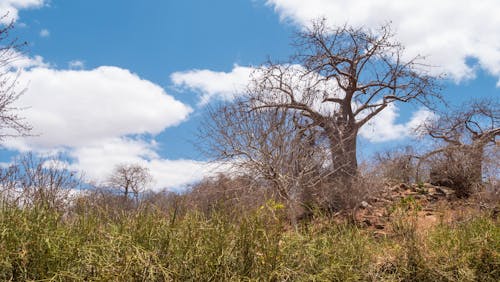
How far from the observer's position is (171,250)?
3.76m

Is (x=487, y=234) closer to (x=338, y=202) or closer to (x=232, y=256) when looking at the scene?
(x=232, y=256)

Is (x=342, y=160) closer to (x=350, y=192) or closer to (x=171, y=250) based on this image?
(x=350, y=192)

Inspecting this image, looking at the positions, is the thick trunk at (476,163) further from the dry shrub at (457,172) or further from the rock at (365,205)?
the rock at (365,205)

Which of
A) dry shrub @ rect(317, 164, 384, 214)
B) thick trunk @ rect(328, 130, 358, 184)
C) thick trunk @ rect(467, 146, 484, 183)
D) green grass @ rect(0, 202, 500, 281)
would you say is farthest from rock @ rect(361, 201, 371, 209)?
green grass @ rect(0, 202, 500, 281)

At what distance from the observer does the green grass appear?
11.2 feet

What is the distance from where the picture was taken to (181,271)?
11.9 feet

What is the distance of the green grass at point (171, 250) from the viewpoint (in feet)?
11.2

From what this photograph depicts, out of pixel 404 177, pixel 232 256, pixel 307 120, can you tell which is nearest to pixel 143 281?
pixel 232 256

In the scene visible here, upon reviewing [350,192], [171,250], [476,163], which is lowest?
[171,250]

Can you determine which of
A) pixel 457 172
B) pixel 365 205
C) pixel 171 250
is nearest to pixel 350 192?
pixel 365 205

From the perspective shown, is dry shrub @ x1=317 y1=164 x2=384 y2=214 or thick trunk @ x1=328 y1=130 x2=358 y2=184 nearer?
dry shrub @ x1=317 y1=164 x2=384 y2=214

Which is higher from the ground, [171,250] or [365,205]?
[365,205]

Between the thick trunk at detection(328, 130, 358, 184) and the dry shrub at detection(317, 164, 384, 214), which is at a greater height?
the thick trunk at detection(328, 130, 358, 184)

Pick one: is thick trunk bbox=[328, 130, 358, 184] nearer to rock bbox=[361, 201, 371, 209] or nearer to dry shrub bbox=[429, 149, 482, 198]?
rock bbox=[361, 201, 371, 209]
